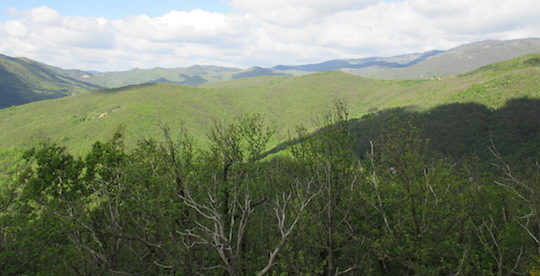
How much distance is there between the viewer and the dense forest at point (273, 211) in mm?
14227

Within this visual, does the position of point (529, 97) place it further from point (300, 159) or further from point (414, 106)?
point (300, 159)

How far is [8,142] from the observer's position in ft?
495

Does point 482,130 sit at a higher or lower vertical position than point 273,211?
lower

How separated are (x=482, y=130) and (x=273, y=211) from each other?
3369 inches

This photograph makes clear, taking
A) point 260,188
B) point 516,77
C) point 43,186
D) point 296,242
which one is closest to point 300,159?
point 260,188

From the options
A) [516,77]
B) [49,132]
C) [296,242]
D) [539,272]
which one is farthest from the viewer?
[49,132]

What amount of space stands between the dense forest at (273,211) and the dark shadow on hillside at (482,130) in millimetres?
45635

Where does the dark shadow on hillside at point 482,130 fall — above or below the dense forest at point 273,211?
below

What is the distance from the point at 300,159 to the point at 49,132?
18933cm

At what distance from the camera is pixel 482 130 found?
274 ft

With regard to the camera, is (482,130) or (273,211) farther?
(482,130)

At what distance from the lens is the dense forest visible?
46.7 ft

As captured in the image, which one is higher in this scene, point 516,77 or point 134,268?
point 516,77

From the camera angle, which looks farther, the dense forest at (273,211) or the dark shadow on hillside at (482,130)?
the dark shadow on hillside at (482,130)
